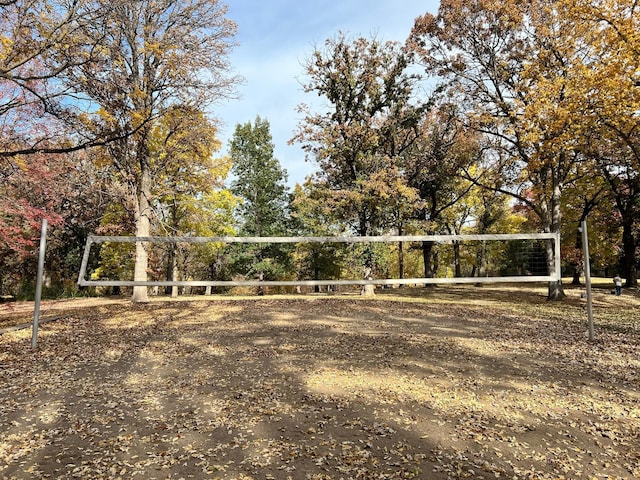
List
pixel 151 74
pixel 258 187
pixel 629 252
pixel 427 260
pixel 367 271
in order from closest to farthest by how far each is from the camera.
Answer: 1. pixel 151 74
2. pixel 367 271
3. pixel 629 252
4. pixel 427 260
5. pixel 258 187

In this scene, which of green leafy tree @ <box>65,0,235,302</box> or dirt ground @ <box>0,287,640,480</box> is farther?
green leafy tree @ <box>65,0,235,302</box>

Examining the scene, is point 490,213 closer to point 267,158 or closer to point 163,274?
point 267,158

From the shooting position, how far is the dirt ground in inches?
128

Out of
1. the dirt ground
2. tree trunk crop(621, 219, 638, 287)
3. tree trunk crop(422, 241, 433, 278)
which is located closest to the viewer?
the dirt ground

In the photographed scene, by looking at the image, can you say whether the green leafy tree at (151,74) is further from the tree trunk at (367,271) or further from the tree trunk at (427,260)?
the tree trunk at (427,260)

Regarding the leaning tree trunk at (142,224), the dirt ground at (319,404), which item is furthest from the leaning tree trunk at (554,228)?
the leaning tree trunk at (142,224)

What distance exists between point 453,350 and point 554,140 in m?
8.91

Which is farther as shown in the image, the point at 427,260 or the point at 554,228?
the point at 427,260

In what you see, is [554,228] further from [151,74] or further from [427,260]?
[151,74]

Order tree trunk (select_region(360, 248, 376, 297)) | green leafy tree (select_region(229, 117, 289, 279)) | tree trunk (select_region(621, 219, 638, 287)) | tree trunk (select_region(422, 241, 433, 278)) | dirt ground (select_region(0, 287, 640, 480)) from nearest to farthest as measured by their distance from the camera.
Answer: dirt ground (select_region(0, 287, 640, 480)), tree trunk (select_region(360, 248, 376, 297)), tree trunk (select_region(621, 219, 638, 287)), tree trunk (select_region(422, 241, 433, 278)), green leafy tree (select_region(229, 117, 289, 279))

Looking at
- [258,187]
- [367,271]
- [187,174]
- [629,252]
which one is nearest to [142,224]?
[187,174]

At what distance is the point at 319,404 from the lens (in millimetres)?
4402

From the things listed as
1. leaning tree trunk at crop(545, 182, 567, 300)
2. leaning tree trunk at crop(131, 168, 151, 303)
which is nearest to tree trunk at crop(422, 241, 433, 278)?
leaning tree trunk at crop(545, 182, 567, 300)

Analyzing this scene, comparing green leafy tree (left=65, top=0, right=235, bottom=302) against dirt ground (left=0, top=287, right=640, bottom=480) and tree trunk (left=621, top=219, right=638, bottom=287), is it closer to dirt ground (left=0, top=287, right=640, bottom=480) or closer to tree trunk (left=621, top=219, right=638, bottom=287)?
dirt ground (left=0, top=287, right=640, bottom=480)
